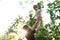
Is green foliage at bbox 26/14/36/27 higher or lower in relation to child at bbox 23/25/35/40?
higher

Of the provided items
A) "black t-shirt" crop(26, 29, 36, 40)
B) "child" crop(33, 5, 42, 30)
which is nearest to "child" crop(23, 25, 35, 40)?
"black t-shirt" crop(26, 29, 36, 40)

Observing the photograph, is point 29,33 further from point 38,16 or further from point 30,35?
point 38,16

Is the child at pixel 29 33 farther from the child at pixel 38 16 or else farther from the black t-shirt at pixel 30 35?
the child at pixel 38 16

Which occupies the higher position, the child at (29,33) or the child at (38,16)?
the child at (38,16)

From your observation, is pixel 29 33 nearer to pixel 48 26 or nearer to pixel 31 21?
pixel 31 21

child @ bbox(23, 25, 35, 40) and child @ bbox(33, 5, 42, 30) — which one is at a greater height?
child @ bbox(33, 5, 42, 30)

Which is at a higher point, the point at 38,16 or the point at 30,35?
the point at 38,16

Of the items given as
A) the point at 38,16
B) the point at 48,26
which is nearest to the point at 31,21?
the point at 38,16

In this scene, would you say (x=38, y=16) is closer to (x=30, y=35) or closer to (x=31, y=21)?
(x=31, y=21)

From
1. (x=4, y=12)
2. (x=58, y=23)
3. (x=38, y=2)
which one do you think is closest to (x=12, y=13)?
(x=4, y=12)

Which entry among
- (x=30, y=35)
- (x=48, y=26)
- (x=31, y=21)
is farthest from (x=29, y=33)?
(x=48, y=26)

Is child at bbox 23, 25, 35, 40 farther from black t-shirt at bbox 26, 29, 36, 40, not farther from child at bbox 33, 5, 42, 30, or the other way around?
child at bbox 33, 5, 42, 30

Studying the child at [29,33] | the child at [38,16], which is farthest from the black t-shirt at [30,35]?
the child at [38,16]

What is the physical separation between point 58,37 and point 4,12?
78 cm
